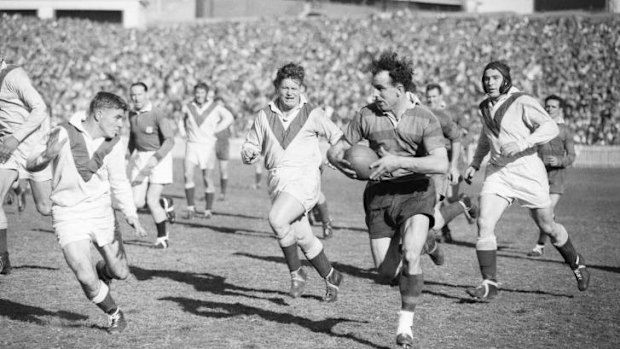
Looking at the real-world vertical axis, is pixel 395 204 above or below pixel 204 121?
below

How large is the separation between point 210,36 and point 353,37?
5463 mm

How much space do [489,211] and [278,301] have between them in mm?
2077

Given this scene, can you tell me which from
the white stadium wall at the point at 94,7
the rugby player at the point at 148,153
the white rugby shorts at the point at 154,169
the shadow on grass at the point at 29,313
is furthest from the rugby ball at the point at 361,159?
the white stadium wall at the point at 94,7

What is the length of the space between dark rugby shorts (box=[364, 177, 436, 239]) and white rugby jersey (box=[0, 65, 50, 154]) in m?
3.48

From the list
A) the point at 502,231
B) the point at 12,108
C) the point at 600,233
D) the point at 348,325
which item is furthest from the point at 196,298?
the point at 600,233

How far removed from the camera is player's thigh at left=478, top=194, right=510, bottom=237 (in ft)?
24.2

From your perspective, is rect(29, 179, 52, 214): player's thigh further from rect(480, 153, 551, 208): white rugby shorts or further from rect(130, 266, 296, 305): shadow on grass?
rect(480, 153, 551, 208): white rugby shorts

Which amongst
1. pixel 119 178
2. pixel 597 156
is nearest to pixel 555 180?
pixel 119 178

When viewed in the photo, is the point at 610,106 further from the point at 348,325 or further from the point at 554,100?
the point at 348,325

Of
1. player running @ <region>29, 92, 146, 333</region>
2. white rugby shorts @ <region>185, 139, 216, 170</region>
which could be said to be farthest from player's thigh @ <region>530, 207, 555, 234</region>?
white rugby shorts @ <region>185, 139, 216, 170</region>

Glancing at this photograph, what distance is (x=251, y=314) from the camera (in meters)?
6.72

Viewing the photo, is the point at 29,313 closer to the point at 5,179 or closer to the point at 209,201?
the point at 5,179

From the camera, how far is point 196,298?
7305mm

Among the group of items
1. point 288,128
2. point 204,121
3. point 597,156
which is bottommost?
point 597,156
